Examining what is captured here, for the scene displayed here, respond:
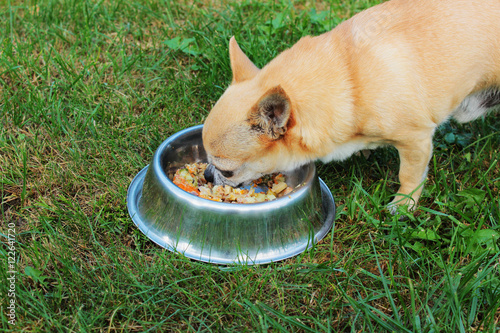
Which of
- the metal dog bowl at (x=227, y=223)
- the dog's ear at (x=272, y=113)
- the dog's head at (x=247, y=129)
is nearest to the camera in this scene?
the dog's ear at (x=272, y=113)

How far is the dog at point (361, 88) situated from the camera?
249cm

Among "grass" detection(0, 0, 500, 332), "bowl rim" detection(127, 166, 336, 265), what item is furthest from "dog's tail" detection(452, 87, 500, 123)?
"bowl rim" detection(127, 166, 336, 265)

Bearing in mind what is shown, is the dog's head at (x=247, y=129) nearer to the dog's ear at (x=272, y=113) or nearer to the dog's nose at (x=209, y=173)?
the dog's ear at (x=272, y=113)

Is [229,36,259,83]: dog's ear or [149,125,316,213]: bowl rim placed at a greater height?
[229,36,259,83]: dog's ear

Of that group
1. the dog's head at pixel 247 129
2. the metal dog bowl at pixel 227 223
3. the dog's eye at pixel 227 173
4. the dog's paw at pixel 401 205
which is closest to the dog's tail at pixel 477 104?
the dog's paw at pixel 401 205

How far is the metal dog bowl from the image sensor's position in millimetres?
2490

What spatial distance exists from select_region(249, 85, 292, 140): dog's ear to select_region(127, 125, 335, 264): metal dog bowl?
0.39m

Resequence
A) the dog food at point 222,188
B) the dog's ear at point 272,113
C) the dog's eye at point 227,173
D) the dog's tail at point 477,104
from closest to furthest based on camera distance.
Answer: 1. the dog's ear at point 272,113
2. the dog's eye at point 227,173
3. the dog food at point 222,188
4. the dog's tail at point 477,104

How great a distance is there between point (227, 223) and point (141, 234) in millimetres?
570

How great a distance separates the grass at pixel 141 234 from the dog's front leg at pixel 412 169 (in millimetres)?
98

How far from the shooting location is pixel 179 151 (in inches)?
124

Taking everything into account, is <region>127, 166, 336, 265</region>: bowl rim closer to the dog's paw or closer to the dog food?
the dog food

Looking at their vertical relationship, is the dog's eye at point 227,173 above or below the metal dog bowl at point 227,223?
above

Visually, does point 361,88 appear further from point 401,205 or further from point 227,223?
point 227,223
